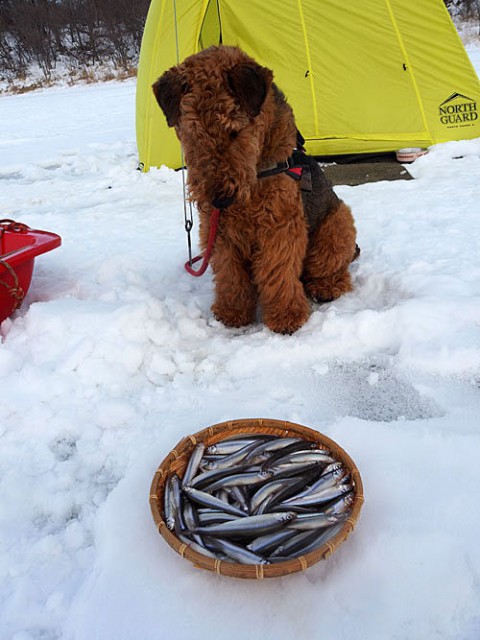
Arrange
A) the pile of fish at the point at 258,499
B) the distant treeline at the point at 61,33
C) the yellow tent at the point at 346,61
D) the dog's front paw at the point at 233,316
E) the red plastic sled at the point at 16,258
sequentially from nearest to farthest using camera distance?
the pile of fish at the point at 258,499 → the red plastic sled at the point at 16,258 → the dog's front paw at the point at 233,316 → the yellow tent at the point at 346,61 → the distant treeline at the point at 61,33

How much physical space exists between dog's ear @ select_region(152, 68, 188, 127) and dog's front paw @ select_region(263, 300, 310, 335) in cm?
113

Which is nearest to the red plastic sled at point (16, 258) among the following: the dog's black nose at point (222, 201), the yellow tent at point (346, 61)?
the dog's black nose at point (222, 201)

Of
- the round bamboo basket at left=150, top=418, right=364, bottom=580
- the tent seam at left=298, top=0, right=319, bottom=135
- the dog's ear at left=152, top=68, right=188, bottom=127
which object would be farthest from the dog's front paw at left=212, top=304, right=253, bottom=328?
the tent seam at left=298, top=0, right=319, bottom=135

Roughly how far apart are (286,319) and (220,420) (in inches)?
30.7

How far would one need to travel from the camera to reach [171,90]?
1.97 metres

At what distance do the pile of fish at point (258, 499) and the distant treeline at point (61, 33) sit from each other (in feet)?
73.5

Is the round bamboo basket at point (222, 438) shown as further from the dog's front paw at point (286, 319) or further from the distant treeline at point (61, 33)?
the distant treeline at point (61, 33)

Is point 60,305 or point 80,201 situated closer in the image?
point 60,305

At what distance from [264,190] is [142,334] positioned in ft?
3.28

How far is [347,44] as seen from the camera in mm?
5090

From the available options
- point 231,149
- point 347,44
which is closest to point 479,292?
point 231,149

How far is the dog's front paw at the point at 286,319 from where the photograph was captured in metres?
2.58

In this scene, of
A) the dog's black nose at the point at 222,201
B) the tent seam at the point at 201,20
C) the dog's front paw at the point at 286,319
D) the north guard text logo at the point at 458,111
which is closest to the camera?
the dog's black nose at the point at 222,201

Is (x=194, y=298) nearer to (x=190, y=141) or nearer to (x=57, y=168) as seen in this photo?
(x=190, y=141)
